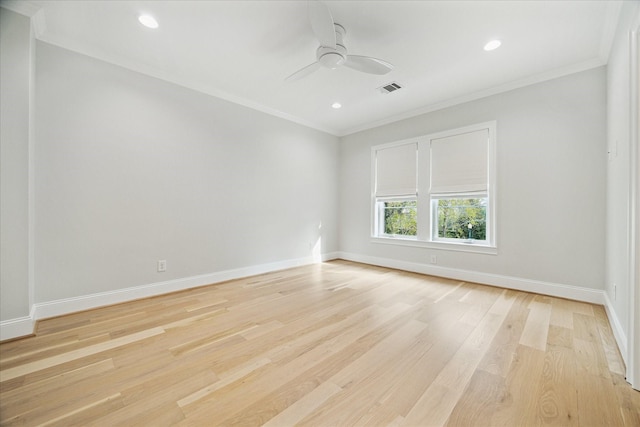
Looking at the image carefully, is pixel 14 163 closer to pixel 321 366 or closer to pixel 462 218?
pixel 321 366

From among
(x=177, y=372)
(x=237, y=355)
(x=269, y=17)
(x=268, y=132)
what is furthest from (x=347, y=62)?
(x=177, y=372)

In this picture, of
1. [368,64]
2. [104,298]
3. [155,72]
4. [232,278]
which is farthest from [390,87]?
[104,298]

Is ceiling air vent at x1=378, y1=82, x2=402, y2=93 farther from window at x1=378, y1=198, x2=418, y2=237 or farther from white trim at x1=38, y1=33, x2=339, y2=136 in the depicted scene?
window at x1=378, y1=198, x2=418, y2=237

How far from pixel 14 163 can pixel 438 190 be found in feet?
15.5

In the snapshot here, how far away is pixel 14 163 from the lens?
1978mm

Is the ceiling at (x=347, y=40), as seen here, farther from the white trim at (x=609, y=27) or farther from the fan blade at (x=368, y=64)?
the fan blade at (x=368, y=64)

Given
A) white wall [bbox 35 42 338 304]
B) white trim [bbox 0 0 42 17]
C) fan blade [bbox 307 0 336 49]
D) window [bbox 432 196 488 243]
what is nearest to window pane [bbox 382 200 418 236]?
window [bbox 432 196 488 243]

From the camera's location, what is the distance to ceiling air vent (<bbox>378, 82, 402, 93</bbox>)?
10.7 ft

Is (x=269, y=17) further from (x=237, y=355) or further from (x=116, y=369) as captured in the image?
(x=116, y=369)

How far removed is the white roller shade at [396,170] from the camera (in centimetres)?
421

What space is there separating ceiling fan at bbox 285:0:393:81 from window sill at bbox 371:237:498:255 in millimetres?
2646

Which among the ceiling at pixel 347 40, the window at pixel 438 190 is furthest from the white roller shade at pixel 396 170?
the ceiling at pixel 347 40

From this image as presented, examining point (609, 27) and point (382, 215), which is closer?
point (609, 27)

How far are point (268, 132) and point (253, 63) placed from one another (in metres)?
1.32
